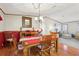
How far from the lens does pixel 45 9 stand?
5.87ft

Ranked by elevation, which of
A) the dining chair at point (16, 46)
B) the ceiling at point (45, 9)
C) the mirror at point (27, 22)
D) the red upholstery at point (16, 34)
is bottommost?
the dining chair at point (16, 46)

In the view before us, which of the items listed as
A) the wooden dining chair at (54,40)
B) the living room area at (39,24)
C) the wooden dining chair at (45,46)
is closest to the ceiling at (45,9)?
the living room area at (39,24)

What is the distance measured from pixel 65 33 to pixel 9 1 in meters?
1.10

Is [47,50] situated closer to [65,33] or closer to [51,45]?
[51,45]

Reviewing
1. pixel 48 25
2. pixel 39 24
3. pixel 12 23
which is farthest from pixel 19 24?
pixel 48 25

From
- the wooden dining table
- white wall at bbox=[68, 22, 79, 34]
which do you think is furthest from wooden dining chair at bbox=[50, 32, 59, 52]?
white wall at bbox=[68, 22, 79, 34]

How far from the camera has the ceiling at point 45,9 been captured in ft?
5.77

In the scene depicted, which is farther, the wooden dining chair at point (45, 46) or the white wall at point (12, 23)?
the wooden dining chair at point (45, 46)

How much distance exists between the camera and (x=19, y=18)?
178cm

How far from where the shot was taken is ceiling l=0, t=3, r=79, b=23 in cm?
176

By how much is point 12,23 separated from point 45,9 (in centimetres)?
61

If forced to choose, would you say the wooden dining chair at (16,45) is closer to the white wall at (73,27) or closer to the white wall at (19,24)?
the white wall at (19,24)

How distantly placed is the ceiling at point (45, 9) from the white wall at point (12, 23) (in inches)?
3.3

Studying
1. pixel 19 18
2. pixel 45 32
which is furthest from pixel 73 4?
pixel 19 18
